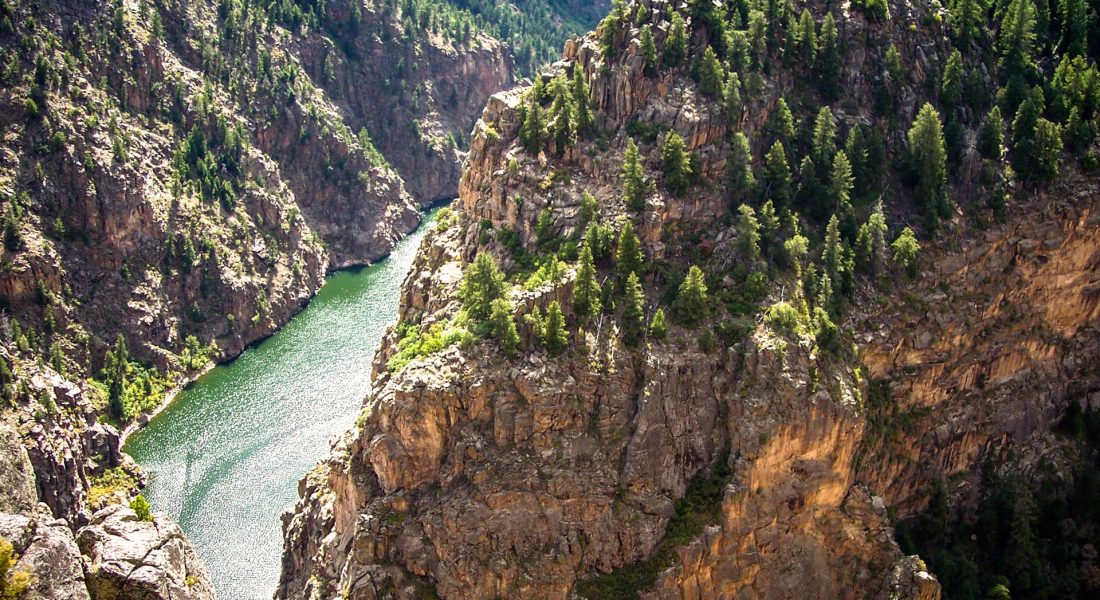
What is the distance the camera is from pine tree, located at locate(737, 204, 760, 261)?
278ft

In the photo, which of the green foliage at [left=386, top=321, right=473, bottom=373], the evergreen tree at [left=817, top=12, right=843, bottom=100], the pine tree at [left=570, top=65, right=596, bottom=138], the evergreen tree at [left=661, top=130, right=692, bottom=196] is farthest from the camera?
the evergreen tree at [left=817, top=12, right=843, bottom=100]

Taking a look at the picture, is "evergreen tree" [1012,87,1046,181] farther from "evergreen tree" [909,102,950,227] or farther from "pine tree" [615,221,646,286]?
"pine tree" [615,221,646,286]

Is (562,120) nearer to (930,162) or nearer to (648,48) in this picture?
(648,48)

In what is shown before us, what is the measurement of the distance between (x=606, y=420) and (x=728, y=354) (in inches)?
428

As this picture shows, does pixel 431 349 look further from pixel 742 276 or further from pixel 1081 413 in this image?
pixel 1081 413

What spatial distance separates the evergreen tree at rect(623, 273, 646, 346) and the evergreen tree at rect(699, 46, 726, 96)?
1899 cm

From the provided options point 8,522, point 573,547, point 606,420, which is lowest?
point 573,547

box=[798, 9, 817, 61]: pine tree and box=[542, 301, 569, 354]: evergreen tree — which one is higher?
box=[798, 9, 817, 61]: pine tree

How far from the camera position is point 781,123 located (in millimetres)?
92000

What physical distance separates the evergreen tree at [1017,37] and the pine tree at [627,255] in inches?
1605

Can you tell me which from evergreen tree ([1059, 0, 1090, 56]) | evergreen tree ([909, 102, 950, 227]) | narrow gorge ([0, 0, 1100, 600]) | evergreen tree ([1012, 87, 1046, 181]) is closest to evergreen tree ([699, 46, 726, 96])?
narrow gorge ([0, 0, 1100, 600])

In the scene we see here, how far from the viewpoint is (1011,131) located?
9400 centimetres

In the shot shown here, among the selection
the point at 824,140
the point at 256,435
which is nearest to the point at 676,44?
the point at 824,140

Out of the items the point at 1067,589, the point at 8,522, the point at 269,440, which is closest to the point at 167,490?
the point at 269,440
